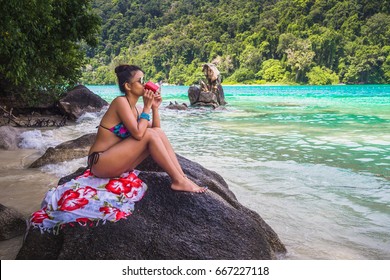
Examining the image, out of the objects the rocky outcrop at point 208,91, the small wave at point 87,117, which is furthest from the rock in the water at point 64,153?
the rocky outcrop at point 208,91

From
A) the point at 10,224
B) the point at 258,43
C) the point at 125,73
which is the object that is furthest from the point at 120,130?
the point at 258,43

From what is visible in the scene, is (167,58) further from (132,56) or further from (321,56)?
(321,56)

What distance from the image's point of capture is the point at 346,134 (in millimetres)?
13938

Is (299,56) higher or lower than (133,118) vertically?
higher

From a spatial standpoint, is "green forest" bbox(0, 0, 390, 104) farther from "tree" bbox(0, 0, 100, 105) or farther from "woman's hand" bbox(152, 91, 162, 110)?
"woman's hand" bbox(152, 91, 162, 110)

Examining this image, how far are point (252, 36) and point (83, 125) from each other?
247 ft

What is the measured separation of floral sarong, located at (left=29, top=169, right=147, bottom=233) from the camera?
10.2ft

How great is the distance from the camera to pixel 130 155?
3258mm

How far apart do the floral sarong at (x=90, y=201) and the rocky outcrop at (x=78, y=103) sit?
50.6 ft

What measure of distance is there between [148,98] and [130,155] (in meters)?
0.49

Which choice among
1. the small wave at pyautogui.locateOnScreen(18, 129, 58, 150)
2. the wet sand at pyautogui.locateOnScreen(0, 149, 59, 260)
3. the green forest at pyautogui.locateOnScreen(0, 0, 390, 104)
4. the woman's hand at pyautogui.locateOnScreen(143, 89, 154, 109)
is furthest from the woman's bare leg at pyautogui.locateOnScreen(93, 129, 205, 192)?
the green forest at pyautogui.locateOnScreen(0, 0, 390, 104)

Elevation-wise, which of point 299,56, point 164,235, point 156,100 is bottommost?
point 164,235

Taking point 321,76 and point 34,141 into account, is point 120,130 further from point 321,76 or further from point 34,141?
point 321,76

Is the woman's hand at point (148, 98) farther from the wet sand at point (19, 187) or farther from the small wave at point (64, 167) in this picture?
the small wave at point (64, 167)
